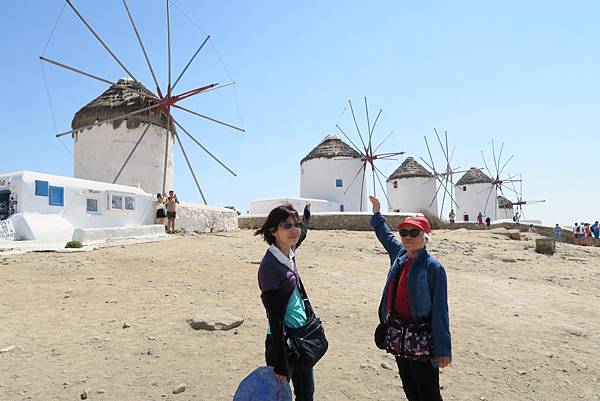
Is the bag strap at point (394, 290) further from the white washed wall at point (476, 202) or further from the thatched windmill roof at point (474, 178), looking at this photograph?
the thatched windmill roof at point (474, 178)

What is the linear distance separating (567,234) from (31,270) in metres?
25.6

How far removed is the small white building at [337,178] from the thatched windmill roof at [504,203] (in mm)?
18135

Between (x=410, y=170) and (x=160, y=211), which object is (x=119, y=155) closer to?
(x=160, y=211)

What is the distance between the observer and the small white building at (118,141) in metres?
15.9

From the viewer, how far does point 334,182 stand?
26.2 meters

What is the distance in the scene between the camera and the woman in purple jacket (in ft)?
6.93

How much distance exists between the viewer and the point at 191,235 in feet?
41.3

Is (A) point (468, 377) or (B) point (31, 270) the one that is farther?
(B) point (31, 270)

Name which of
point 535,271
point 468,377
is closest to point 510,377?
point 468,377

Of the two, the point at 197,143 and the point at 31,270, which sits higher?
the point at 197,143

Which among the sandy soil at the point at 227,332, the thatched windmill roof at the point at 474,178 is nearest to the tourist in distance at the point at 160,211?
the sandy soil at the point at 227,332

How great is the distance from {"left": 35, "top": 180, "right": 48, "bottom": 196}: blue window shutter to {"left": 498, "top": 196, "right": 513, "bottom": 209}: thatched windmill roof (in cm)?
3712

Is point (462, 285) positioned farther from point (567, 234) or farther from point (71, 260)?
point (567, 234)

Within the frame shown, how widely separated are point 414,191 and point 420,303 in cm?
2938
